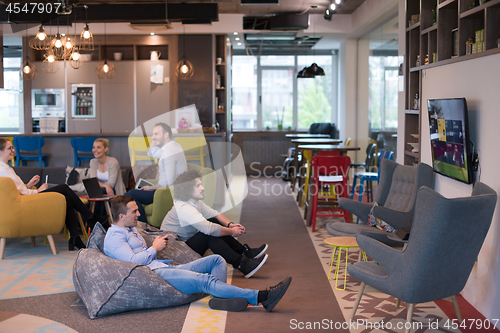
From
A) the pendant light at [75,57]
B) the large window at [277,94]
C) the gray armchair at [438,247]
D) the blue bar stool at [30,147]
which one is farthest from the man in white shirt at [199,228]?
the large window at [277,94]

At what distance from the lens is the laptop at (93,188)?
5.20m

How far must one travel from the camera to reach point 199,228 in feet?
13.1

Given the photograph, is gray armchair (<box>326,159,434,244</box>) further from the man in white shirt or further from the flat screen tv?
the man in white shirt

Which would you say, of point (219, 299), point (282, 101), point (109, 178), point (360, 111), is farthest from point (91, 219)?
point (282, 101)

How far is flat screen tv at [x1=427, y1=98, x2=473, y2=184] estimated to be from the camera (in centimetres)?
347

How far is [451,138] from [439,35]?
1.32 meters

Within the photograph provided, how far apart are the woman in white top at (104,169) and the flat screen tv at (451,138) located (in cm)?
369

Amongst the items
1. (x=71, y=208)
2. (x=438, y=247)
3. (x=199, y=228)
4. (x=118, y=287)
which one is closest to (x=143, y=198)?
(x=71, y=208)

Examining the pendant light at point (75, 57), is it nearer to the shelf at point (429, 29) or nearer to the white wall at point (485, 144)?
the shelf at point (429, 29)

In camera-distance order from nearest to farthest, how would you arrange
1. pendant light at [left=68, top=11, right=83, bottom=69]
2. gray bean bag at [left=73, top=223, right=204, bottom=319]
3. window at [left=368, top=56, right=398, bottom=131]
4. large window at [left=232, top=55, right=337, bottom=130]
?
gray bean bag at [left=73, top=223, right=204, bottom=319] → pendant light at [left=68, top=11, right=83, bottom=69] → window at [left=368, top=56, right=398, bottom=131] → large window at [left=232, top=55, right=337, bottom=130]

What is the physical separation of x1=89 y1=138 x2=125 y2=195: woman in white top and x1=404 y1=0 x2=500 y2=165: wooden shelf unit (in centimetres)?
368

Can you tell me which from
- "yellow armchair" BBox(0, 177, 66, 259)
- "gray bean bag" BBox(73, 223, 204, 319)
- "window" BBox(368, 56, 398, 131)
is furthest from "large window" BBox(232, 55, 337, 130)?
"gray bean bag" BBox(73, 223, 204, 319)

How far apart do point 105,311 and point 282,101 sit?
381 inches

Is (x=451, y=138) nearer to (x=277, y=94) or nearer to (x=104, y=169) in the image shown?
(x=104, y=169)
